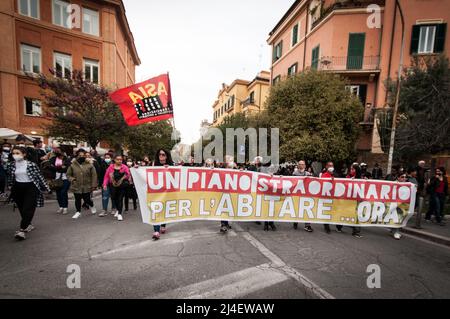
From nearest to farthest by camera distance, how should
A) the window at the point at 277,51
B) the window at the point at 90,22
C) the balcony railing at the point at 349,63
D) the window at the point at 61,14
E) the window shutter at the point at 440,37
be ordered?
1. the window shutter at the point at 440,37
2. the balcony railing at the point at 349,63
3. the window at the point at 61,14
4. the window at the point at 90,22
5. the window at the point at 277,51

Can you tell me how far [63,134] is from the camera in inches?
513

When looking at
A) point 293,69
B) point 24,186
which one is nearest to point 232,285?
point 24,186

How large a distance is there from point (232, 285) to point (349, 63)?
18.9m

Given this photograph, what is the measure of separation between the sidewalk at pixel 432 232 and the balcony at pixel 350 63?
1308 centimetres

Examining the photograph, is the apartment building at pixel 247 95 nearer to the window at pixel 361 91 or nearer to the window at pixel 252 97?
the window at pixel 252 97

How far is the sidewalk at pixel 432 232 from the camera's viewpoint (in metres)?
5.33

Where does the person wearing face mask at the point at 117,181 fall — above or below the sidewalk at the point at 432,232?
above

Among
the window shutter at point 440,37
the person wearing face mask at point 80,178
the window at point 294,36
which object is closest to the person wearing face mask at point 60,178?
the person wearing face mask at point 80,178

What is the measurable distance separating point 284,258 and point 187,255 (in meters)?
1.71

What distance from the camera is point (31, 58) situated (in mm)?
18188

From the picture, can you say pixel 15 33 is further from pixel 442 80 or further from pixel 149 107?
pixel 442 80

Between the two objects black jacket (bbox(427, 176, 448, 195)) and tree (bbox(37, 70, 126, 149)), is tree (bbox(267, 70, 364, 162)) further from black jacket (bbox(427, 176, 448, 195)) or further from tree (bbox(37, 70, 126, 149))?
tree (bbox(37, 70, 126, 149))

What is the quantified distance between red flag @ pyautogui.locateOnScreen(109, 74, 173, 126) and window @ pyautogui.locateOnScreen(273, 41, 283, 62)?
22197mm

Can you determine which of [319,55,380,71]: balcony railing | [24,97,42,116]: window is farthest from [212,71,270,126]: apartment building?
[24,97,42,116]: window
